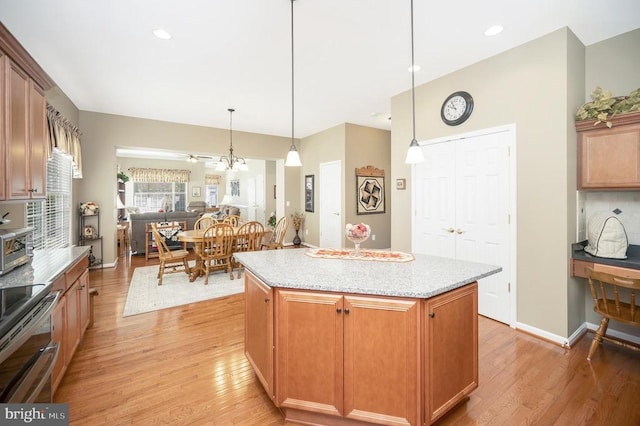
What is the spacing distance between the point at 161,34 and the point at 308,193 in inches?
191

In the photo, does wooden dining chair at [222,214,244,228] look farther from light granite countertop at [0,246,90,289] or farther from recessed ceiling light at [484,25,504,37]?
recessed ceiling light at [484,25,504,37]

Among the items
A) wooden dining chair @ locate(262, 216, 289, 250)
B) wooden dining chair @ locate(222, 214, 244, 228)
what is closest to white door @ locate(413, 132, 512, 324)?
wooden dining chair @ locate(262, 216, 289, 250)

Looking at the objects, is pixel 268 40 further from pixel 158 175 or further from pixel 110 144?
pixel 158 175

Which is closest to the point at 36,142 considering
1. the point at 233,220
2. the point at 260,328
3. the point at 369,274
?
the point at 260,328

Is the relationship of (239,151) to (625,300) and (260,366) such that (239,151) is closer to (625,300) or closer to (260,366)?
(260,366)

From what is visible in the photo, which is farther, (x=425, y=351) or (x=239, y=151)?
(x=239, y=151)

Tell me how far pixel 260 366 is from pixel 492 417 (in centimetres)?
151

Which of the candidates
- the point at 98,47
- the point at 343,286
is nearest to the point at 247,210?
the point at 98,47

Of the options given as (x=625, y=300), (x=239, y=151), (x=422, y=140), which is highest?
(x=239, y=151)

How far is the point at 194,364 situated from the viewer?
231 centimetres

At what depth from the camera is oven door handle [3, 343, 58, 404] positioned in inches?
46.7

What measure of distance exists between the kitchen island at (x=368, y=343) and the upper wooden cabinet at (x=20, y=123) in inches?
71.4

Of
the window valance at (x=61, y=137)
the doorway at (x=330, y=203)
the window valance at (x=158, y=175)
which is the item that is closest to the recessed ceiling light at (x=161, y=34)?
the window valance at (x=61, y=137)

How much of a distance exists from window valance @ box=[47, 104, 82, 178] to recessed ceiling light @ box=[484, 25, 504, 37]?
489cm
